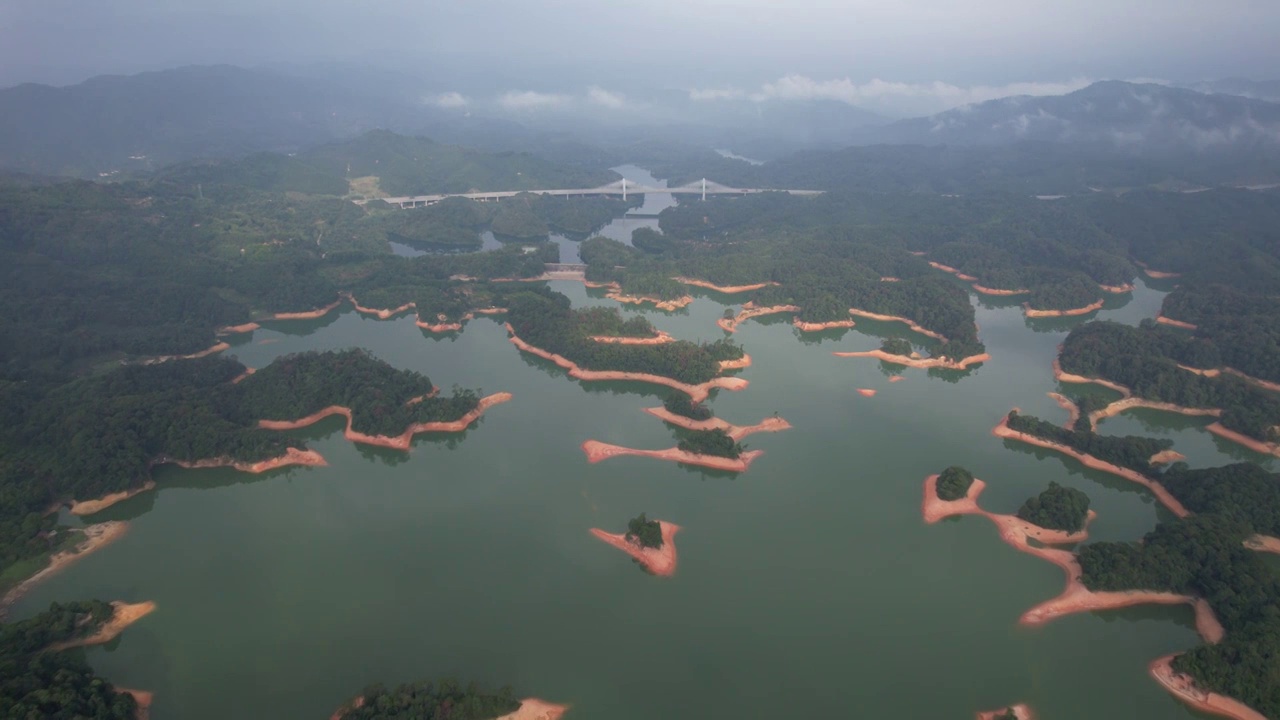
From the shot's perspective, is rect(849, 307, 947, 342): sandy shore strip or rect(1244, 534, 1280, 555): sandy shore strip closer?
rect(1244, 534, 1280, 555): sandy shore strip

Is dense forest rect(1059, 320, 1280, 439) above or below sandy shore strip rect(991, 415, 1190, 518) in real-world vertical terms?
above

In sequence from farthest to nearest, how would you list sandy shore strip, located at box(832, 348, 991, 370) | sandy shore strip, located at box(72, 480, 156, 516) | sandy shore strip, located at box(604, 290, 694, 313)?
sandy shore strip, located at box(604, 290, 694, 313), sandy shore strip, located at box(832, 348, 991, 370), sandy shore strip, located at box(72, 480, 156, 516)

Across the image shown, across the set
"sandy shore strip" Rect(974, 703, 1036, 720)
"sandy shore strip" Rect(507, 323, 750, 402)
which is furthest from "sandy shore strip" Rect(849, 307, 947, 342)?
"sandy shore strip" Rect(974, 703, 1036, 720)

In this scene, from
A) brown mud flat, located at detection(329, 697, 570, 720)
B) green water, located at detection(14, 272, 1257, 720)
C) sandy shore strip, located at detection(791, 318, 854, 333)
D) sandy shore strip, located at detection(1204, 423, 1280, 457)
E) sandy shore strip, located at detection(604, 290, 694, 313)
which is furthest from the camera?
sandy shore strip, located at detection(604, 290, 694, 313)

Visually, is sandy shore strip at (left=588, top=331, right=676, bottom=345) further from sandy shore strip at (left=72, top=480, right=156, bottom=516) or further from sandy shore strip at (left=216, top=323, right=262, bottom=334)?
sandy shore strip at (left=216, top=323, right=262, bottom=334)

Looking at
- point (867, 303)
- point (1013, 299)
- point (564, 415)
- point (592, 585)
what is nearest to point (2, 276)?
point (564, 415)

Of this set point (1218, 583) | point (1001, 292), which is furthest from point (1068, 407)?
point (1001, 292)

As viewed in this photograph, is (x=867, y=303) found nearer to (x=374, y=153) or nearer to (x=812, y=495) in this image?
(x=812, y=495)
